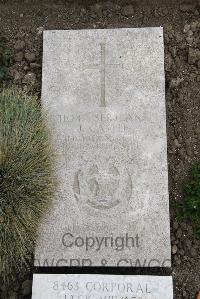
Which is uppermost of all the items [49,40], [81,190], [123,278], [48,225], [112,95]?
[49,40]

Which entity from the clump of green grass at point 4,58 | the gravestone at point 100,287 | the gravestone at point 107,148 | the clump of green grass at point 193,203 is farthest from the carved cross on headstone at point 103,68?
the gravestone at point 100,287

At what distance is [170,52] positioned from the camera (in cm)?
484

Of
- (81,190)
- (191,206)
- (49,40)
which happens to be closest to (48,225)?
(81,190)

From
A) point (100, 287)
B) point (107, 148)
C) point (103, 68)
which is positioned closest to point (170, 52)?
point (103, 68)

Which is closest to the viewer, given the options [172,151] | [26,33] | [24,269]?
[24,269]

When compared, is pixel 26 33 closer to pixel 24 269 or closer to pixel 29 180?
pixel 29 180

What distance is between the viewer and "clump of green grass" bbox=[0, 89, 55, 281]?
404 centimetres

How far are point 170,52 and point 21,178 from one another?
74.5 inches

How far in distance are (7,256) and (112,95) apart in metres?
1.61

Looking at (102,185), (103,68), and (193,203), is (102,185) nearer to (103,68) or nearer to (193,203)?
(193,203)

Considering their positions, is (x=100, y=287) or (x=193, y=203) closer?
(x=100, y=287)

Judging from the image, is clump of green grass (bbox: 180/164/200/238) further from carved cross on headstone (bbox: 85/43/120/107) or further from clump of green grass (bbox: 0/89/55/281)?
clump of green grass (bbox: 0/89/55/281)

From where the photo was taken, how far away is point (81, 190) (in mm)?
4227

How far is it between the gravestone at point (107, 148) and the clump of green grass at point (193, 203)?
0.23 m
